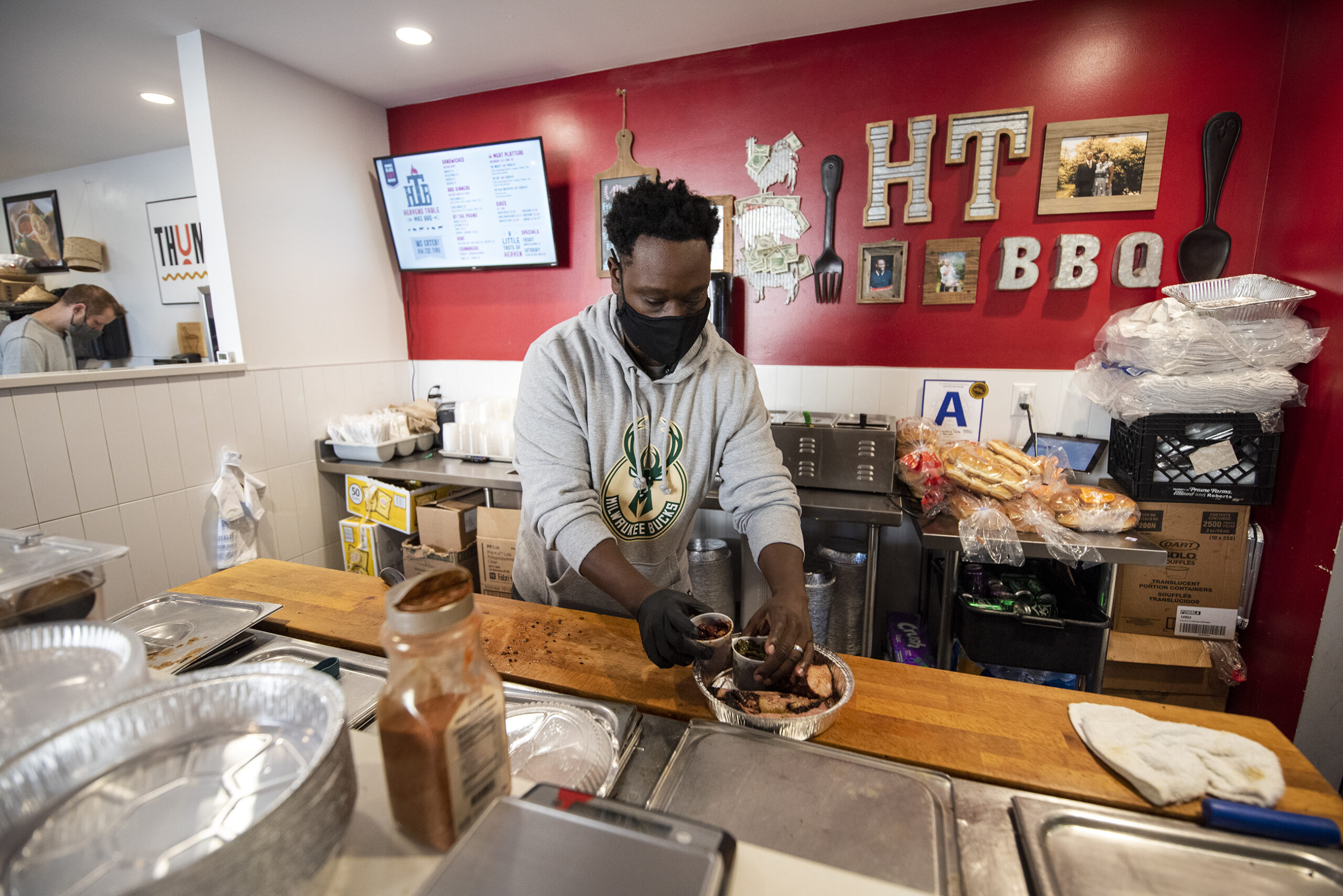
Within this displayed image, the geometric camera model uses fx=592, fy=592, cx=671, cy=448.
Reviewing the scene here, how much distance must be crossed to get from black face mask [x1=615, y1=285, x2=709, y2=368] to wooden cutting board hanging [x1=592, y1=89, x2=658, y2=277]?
1.71 metres

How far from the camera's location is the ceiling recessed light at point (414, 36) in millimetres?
2529

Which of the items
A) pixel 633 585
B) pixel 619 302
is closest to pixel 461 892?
pixel 633 585

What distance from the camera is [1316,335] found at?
1.88m

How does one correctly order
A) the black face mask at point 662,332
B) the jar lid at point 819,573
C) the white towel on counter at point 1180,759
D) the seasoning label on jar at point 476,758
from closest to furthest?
the seasoning label on jar at point 476,758, the white towel on counter at point 1180,759, the black face mask at point 662,332, the jar lid at point 819,573

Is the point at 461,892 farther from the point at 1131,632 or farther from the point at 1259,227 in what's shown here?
the point at 1259,227

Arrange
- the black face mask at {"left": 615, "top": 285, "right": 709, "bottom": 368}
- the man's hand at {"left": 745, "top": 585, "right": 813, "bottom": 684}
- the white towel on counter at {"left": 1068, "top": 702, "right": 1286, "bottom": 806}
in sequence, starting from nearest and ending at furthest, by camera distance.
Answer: the white towel on counter at {"left": 1068, "top": 702, "right": 1286, "bottom": 806} < the man's hand at {"left": 745, "top": 585, "right": 813, "bottom": 684} < the black face mask at {"left": 615, "top": 285, "right": 709, "bottom": 368}

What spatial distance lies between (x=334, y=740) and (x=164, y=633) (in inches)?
37.4

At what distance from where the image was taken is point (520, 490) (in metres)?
2.74

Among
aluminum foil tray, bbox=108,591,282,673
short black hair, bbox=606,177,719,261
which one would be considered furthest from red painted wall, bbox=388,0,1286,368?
aluminum foil tray, bbox=108,591,282,673

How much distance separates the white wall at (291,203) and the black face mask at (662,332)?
2.26 meters

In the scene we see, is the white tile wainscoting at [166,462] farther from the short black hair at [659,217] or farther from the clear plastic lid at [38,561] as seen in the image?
the short black hair at [659,217]

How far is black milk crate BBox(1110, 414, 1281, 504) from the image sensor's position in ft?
6.61

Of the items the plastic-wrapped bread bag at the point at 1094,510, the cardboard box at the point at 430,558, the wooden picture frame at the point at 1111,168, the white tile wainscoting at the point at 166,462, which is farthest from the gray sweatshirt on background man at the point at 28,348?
the wooden picture frame at the point at 1111,168

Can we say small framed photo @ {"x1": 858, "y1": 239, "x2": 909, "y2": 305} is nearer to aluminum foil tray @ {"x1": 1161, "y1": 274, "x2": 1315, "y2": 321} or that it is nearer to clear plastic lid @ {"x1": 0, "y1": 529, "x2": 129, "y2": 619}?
aluminum foil tray @ {"x1": 1161, "y1": 274, "x2": 1315, "y2": 321}
